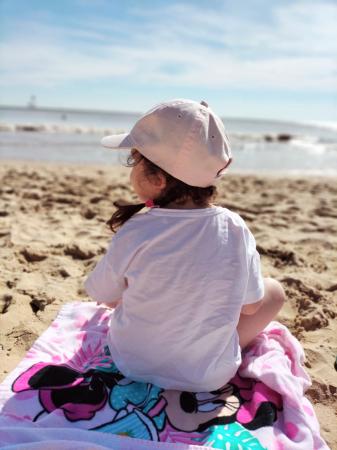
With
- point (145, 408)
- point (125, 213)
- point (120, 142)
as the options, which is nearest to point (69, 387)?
point (145, 408)

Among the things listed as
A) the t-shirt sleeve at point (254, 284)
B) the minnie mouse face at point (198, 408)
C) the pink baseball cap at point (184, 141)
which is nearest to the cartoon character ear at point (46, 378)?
the minnie mouse face at point (198, 408)

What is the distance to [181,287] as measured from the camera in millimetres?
1615

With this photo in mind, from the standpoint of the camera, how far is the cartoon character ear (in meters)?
1.76

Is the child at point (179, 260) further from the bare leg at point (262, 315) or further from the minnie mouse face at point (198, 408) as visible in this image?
the bare leg at point (262, 315)

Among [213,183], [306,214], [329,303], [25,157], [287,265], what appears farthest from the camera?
[25,157]

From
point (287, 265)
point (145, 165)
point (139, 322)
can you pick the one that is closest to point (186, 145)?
point (145, 165)

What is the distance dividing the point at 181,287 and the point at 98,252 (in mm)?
1823

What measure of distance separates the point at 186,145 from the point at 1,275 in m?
1.78

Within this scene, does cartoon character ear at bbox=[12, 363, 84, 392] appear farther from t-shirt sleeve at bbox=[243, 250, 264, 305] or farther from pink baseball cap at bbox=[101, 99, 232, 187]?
pink baseball cap at bbox=[101, 99, 232, 187]

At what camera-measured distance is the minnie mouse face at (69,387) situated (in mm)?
1657

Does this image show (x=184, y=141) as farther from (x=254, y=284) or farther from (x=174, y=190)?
(x=254, y=284)

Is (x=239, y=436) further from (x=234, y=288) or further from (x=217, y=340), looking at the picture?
(x=234, y=288)

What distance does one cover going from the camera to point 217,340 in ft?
5.51

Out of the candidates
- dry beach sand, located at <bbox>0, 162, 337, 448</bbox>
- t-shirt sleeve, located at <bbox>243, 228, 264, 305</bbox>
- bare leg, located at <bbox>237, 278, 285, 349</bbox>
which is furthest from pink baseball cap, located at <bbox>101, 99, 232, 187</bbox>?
dry beach sand, located at <bbox>0, 162, 337, 448</bbox>
